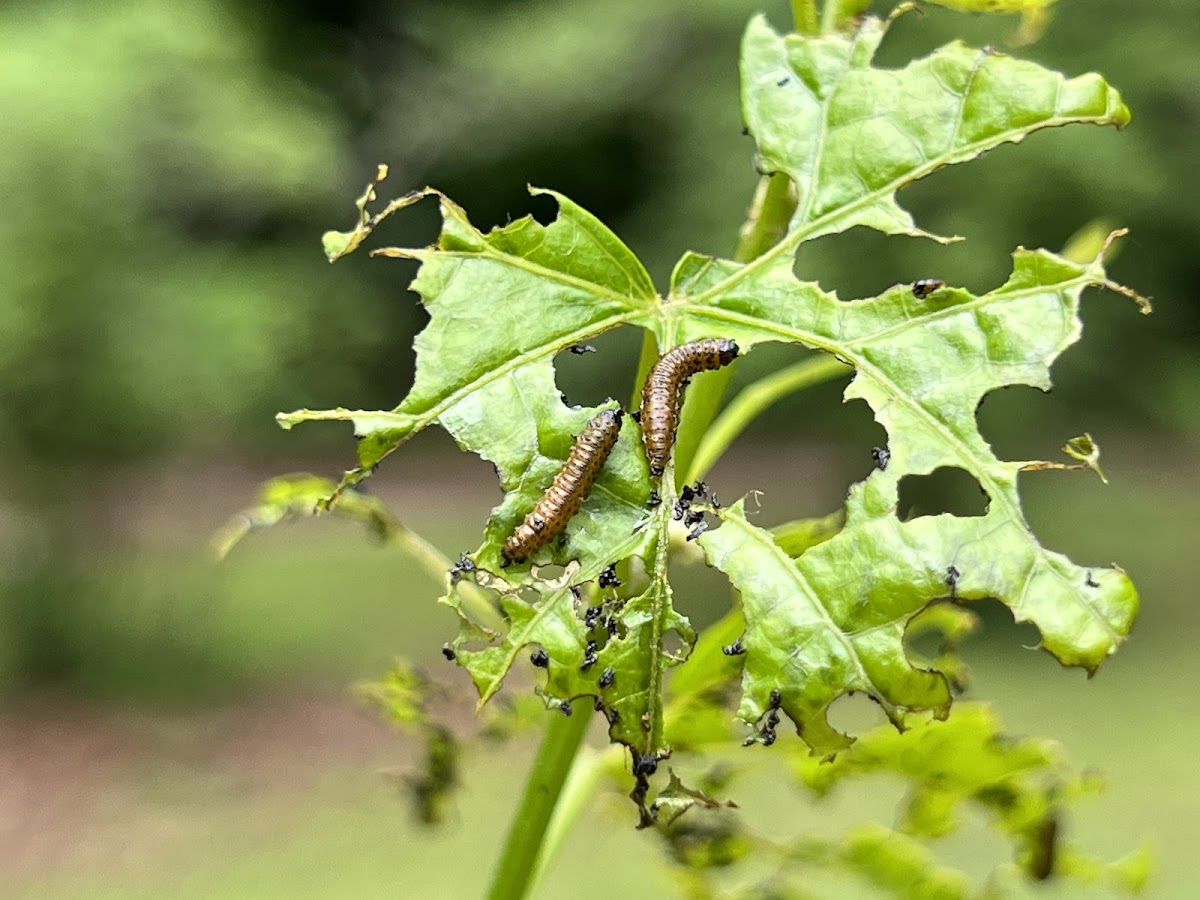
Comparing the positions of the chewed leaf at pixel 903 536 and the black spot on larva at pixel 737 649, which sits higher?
the chewed leaf at pixel 903 536

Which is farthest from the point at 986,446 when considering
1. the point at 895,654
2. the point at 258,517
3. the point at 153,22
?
the point at 153,22

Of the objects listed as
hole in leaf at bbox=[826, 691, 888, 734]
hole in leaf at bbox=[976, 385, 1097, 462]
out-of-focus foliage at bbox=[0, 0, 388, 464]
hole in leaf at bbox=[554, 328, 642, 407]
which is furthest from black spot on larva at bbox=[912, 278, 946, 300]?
hole in leaf at bbox=[554, 328, 642, 407]

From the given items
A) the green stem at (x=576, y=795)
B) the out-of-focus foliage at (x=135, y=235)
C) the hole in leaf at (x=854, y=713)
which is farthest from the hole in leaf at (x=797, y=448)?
the green stem at (x=576, y=795)

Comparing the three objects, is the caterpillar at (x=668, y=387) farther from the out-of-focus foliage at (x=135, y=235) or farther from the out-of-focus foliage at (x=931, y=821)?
the out-of-focus foliage at (x=135, y=235)

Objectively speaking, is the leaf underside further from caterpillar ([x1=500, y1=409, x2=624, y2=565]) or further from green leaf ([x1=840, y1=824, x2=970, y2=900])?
green leaf ([x1=840, y1=824, x2=970, y2=900])

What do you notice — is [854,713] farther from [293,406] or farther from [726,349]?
[726,349]

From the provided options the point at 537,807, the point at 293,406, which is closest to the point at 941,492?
the point at 293,406
